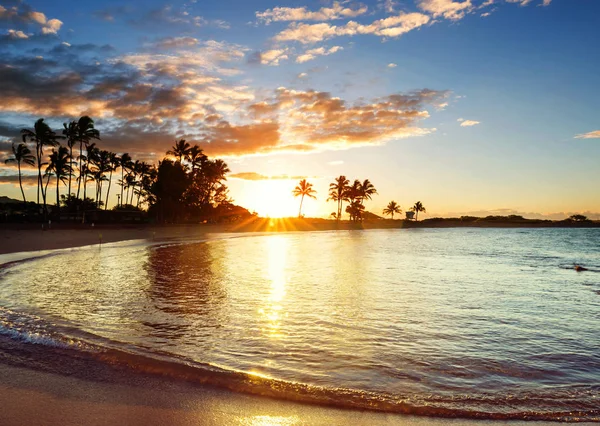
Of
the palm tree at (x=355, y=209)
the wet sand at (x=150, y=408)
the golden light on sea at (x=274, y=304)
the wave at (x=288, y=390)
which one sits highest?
the palm tree at (x=355, y=209)

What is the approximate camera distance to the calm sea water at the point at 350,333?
5664mm

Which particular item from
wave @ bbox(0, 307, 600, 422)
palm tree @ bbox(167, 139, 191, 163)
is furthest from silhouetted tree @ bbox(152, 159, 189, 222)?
wave @ bbox(0, 307, 600, 422)

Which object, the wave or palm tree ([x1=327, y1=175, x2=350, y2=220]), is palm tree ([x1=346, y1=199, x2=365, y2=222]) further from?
the wave

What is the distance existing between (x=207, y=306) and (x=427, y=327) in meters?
6.04

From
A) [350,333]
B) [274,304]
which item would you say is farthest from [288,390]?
[274,304]

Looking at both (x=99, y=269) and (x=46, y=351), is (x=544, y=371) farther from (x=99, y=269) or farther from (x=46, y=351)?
(x=99, y=269)

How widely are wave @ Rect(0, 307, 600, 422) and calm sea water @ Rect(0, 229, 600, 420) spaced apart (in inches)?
1.1

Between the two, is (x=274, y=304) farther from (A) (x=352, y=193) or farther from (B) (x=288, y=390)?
(A) (x=352, y=193)

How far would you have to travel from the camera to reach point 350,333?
8945mm

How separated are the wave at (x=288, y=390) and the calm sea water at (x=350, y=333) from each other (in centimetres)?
3

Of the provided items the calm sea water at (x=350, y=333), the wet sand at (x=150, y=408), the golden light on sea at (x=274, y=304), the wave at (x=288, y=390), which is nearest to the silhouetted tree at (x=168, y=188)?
the calm sea water at (x=350, y=333)

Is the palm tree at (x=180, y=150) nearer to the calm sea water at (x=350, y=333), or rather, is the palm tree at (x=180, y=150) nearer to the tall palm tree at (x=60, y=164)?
the tall palm tree at (x=60, y=164)

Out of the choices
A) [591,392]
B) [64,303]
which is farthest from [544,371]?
[64,303]

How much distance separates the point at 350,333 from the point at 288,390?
375cm
